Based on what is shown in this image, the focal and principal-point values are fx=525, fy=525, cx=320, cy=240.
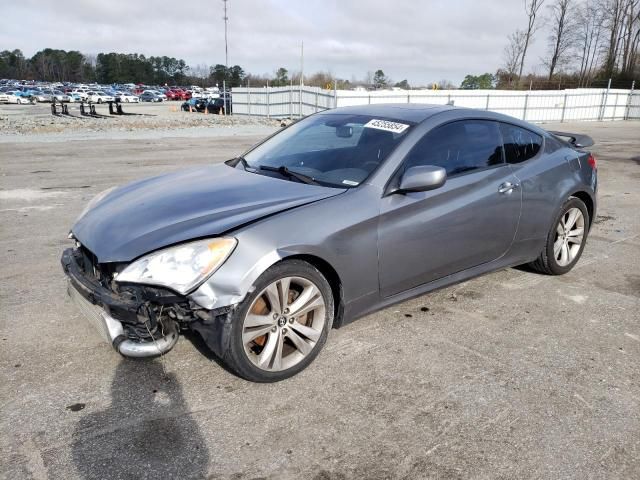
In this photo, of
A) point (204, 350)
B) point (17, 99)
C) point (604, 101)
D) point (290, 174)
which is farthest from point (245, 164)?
point (17, 99)

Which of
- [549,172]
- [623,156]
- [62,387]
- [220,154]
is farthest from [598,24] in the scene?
[62,387]

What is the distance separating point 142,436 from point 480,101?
27081 millimetres

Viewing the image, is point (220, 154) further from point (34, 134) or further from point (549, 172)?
point (549, 172)

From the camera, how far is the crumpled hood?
9.46 feet

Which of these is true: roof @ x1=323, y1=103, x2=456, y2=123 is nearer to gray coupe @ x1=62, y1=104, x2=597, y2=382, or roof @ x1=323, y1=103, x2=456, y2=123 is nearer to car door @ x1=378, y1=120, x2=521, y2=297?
gray coupe @ x1=62, y1=104, x2=597, y2=382

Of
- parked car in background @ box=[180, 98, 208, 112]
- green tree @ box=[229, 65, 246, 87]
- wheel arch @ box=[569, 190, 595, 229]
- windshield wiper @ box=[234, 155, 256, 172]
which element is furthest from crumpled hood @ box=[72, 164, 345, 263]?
green tree @ box=[229, 65, 246, 87]

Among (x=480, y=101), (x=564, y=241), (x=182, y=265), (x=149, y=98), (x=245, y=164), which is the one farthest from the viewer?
(x=149, y=98)

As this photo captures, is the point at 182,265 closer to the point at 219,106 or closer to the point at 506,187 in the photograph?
the point at 506,187

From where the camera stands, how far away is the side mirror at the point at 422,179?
10.7 feet

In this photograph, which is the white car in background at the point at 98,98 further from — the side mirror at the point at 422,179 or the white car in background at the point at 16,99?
the side mirror at the point at 422,179

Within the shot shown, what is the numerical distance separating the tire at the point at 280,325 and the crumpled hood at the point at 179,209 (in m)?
0.39

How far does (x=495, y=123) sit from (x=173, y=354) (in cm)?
301

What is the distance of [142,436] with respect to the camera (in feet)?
8.43

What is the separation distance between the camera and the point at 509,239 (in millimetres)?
4160
